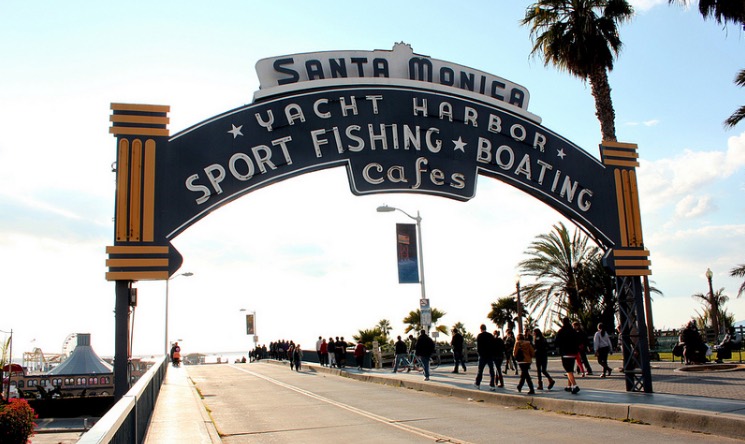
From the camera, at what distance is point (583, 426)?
11.7m

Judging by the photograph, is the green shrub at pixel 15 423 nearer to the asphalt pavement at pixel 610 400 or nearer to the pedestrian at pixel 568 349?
the asphalt pavement at pixel 610 400

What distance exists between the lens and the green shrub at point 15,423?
57.4 ft

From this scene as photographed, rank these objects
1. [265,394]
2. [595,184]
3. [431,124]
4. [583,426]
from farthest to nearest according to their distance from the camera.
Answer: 1. [265,394]
2. [595,184]
3. [431,124]
4. [583,426]

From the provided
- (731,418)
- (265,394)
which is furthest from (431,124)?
(265,394)

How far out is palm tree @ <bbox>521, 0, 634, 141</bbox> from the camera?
25.4 metres

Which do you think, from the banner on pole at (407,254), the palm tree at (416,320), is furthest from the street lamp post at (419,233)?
the palm tree at (416,320)

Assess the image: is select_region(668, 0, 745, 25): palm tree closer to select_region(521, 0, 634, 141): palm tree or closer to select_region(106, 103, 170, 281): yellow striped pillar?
select_region(521, 0, 634, 141): palm tree

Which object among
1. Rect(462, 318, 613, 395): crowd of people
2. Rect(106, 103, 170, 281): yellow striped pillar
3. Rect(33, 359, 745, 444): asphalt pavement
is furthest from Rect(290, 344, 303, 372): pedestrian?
Rect(106, 103, 170, 281): yellow striped pillar

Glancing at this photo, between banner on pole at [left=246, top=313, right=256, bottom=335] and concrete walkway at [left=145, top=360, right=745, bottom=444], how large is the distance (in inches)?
2109

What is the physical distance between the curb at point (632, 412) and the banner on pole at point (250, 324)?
5880 cm

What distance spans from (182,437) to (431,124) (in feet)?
27.2

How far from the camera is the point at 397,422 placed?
1319cm

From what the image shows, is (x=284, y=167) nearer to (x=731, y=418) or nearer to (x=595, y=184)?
(x=595, y=184)

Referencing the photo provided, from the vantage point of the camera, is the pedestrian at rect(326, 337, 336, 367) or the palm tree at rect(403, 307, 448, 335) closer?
the pedestrian at rect(326, 337, 336, 367)
